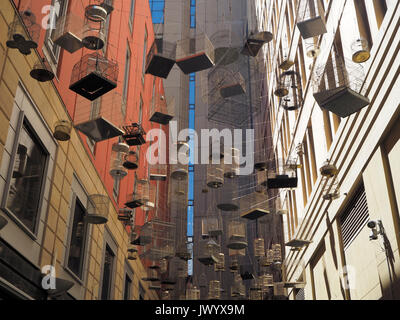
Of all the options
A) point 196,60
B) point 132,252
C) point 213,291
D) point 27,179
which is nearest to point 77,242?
point 27,179

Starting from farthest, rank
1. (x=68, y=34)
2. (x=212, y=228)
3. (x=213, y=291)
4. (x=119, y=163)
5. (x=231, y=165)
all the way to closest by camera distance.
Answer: (x=213, y=291), (x=212, y=228), (x=231, y=165), (x=119, y=163), (x=68, y=34)

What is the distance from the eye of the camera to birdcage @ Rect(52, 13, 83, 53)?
33.4 feet

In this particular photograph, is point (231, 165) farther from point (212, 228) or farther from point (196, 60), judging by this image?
point (212, 228)

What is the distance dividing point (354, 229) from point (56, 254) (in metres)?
8.22

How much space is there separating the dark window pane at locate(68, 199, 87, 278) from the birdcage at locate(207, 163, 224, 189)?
13.5 ft

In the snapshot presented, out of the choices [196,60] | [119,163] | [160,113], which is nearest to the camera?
[196,60]

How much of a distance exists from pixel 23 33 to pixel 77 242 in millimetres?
7186

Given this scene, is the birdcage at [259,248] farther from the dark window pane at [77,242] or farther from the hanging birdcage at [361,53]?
the hanging birdcage at [361,53]

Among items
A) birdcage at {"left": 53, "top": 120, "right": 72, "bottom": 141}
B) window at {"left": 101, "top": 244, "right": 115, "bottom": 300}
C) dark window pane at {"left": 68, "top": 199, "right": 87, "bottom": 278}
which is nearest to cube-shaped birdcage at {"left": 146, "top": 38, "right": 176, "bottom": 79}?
birdcage at {"left": 53, "top": 120, "right": 72, "bottom": 141}

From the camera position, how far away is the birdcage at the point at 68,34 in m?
10.2

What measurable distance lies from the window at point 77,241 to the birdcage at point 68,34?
530 cm

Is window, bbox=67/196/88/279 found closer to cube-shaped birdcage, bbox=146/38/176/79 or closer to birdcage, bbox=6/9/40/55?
cube-shaped birdcage, bbox=146/38/176/79

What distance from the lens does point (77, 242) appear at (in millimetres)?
14906

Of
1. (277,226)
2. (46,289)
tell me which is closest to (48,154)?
(46,289)
